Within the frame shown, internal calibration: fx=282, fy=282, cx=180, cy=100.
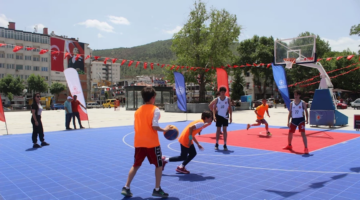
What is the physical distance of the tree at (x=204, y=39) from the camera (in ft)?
112

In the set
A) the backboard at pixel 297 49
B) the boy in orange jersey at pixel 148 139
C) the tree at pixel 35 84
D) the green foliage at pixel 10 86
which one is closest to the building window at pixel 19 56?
the tree at pixel 35 84

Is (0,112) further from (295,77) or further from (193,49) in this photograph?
(295,77)

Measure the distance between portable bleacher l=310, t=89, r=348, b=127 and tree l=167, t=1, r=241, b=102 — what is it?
65.2 feet

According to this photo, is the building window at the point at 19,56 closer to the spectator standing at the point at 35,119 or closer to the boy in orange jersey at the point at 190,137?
the spectator standing at the point at 35,119

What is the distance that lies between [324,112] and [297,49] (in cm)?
354

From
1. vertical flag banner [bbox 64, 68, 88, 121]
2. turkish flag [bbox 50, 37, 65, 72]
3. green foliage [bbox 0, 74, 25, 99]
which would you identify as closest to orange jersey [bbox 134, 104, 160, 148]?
vertical flag banner [bbox 64, 68, 88, 121]

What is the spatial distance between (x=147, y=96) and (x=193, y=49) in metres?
30.2

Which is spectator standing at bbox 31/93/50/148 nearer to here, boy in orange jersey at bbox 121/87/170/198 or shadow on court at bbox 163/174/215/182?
shadow on court at bbox 163/174/215/182

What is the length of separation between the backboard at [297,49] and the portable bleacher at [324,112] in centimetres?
185

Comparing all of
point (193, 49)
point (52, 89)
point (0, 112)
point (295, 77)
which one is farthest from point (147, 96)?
point (52, 89)

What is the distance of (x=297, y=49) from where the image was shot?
48.9ft

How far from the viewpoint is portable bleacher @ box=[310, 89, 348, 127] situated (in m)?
14.3

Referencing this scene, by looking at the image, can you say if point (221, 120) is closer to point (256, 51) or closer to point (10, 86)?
point (256, 51)

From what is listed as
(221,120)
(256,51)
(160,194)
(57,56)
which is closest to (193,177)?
(160,194)
